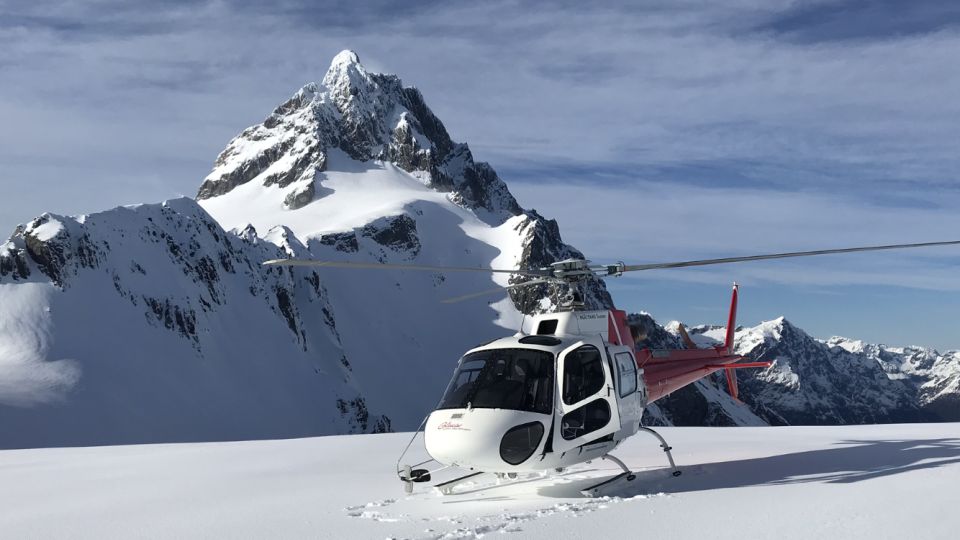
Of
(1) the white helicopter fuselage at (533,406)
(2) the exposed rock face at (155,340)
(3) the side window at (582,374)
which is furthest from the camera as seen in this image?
(2) the exposed rock face at (155,340)

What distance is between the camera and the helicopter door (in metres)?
11.2

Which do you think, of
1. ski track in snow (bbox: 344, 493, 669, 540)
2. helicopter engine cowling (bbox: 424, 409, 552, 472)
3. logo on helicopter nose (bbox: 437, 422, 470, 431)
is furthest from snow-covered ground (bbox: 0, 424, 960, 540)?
logo on helicopter nose (bbox: 437, 422, 470, 431)

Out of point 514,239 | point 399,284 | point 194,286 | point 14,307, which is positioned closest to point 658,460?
point 14,307

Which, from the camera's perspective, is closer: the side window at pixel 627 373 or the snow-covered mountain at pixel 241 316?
the side window at pixel 627 373

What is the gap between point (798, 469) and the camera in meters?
12.8

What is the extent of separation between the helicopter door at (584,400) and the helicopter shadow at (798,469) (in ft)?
2.61

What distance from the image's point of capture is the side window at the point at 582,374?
1138 centimetres

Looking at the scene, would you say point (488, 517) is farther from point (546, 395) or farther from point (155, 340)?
point (155, 340)

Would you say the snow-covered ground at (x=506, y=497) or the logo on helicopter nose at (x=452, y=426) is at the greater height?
the logo on helicopter nose at (x=452, y=426)

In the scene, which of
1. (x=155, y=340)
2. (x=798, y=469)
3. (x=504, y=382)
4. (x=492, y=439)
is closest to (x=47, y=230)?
(x=155, y=340)

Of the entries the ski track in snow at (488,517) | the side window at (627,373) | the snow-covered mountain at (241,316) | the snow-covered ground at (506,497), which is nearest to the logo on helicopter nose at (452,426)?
the snow-covered ground at (506,497)

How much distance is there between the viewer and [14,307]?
88.7 metres

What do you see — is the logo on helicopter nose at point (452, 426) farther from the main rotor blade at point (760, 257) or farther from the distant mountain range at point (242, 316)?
the distant mountain range at point (242, 316)

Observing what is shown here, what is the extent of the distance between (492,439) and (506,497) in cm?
105
